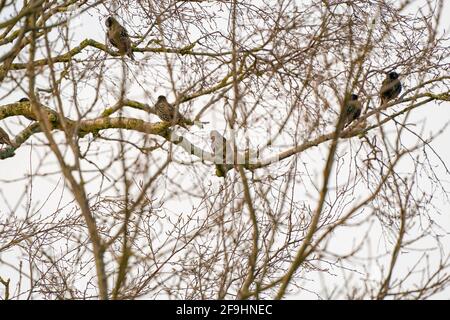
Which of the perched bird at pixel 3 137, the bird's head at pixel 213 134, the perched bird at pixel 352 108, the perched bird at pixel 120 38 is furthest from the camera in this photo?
the perched bird at pixel 3 137

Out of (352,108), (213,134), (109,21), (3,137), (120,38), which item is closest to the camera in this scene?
(213,134)

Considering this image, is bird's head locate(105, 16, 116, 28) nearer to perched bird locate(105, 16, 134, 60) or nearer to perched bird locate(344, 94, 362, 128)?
perched bird locate(105, 16, 134, 60)

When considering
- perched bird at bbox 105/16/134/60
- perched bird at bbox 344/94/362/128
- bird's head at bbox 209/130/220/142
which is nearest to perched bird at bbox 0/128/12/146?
perched bird at bbox 105/16/134/60

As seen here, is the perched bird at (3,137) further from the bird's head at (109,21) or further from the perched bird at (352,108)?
the perched bird at (352,108)

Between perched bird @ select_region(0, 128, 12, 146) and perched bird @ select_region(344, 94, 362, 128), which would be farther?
perched bird @ select_region(0, 128, 12, 146)

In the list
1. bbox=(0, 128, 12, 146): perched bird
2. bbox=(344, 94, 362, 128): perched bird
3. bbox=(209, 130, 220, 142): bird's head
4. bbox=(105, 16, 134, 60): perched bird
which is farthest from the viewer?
bbox=(0, 128, 12, 146): perched bird

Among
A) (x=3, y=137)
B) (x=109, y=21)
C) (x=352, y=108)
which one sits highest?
(x=109, y=21)

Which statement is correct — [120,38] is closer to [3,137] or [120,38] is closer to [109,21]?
[109,21]

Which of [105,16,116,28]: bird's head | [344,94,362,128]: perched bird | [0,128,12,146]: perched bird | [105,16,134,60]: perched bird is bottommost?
[344,94,362,128]: perched bird

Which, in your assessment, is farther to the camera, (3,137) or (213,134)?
(3,137)

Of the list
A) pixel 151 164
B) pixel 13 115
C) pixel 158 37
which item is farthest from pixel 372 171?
pixel 13 115

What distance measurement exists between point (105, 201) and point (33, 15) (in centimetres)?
299

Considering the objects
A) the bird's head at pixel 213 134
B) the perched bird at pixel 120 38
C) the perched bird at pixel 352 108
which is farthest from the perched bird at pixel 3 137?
the perched bird at pixel 352 108

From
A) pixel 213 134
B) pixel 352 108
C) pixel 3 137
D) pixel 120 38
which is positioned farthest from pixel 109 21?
pixel 352 108
